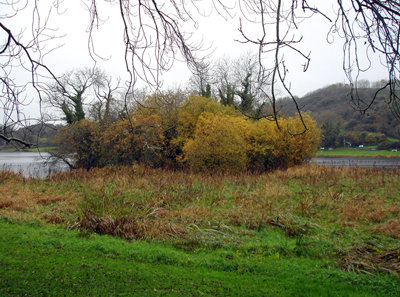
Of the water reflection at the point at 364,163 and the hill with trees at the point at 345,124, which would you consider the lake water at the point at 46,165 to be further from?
the hill with trees at the point at 345,124

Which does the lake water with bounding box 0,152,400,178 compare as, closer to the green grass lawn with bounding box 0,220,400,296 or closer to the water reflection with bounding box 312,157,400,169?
the water reflection with bounding box 312,157,400,169

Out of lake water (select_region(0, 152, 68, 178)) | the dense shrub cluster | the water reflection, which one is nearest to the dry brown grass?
lake water (select_region(0, 152, 68, 178))

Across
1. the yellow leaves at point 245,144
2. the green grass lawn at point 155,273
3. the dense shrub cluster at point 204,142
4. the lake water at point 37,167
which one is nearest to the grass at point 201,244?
the green grass lawn at point 155,273

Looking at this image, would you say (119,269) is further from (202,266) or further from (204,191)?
(204,191)

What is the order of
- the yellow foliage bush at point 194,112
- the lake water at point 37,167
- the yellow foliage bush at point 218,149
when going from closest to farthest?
the lake water at point 37,167, the yellow foliage bush at point 218,149, the yellow foliage bush at point 194,112

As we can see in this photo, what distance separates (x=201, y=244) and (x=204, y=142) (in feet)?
44.8

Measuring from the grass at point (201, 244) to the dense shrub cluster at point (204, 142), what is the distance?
7.29m

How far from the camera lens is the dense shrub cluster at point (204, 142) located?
19.8 m

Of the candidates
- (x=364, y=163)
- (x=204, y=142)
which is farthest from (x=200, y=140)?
(x=364, y=163)

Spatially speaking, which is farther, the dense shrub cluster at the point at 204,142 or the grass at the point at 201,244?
the dense shrub cluster at the point at 204,142

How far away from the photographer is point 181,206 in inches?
385

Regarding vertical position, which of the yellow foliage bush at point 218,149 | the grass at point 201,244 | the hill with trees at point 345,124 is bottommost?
the grass at point 201,244

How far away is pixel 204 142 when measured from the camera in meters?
19.9

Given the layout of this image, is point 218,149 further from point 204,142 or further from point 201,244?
point 201,244
